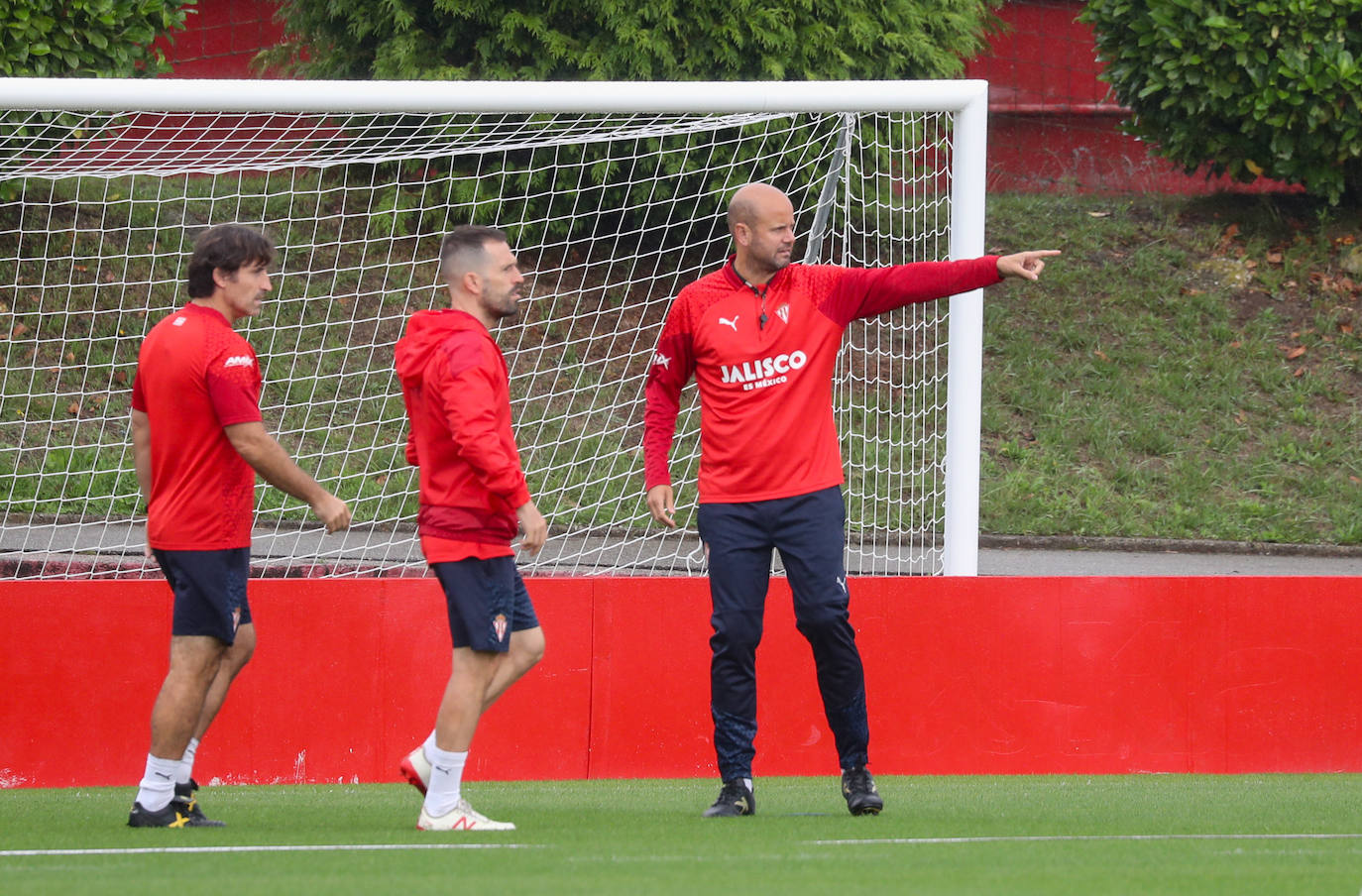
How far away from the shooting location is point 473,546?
447 centimetres

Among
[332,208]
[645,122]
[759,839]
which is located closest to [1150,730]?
[759,839]

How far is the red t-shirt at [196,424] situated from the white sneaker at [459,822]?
3.43ft

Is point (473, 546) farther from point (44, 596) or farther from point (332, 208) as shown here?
point (332, 208)

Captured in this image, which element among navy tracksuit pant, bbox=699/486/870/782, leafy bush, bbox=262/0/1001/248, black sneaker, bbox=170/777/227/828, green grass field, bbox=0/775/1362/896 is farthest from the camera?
leafy bush, bbox=262/0/1001/248

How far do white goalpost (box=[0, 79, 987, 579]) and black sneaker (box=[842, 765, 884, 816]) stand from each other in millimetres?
2249

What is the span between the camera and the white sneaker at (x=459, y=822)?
444 centimetres

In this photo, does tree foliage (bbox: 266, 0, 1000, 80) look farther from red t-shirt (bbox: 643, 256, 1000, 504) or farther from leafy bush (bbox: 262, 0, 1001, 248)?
red t-shirt (bbox: 643, 256, 1000, 504)

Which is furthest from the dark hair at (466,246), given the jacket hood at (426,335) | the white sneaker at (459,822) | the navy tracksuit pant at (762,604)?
the white sneaker at (459,822)

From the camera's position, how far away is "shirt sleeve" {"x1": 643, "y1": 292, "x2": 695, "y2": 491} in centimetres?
513

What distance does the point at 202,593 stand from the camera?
464 centimetres

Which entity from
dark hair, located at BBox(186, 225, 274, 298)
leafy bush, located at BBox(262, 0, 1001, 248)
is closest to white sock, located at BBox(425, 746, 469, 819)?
dark hair, located at BBox(186, 225, 274, 298)

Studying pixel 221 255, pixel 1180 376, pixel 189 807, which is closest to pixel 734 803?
pixel 189 807

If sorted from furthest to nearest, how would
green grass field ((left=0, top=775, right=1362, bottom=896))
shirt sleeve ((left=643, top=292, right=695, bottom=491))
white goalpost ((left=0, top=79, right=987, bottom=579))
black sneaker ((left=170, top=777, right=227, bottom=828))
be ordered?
white goalpost ((left=0, top=79, right=987, bottom=579))
shirt sleeve ((left=643, top=292, right=695, bottom=491))
black sneaker ((left=170, top=777, right=227, bottom=828))
green grass field ((left=0, top=775, right=1362, bottom=896))

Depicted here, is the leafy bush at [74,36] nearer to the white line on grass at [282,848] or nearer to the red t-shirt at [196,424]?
the red t-shirt at [196,424]
